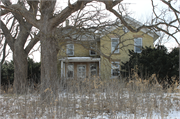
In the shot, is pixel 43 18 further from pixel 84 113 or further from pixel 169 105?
pixel 169 105

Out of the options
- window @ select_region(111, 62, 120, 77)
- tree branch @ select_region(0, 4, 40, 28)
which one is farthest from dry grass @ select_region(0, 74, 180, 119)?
tree branch @ select_region(0, 4, 40, 28)

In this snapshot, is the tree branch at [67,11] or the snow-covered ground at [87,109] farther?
the tree branch at [67,11]

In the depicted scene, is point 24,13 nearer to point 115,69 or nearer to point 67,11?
point 67,11

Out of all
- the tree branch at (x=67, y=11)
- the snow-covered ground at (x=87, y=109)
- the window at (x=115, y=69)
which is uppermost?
the tree branch at (x=67, y=11)

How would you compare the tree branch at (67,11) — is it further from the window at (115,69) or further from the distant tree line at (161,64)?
the distant tree line at (161,64)

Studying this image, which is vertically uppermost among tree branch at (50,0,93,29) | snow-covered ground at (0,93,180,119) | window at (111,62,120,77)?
tree branch at (50,0,93,29)

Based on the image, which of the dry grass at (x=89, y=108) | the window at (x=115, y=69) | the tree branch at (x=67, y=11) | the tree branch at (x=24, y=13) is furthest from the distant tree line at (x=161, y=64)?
the tree branch at (x=24, y=13)

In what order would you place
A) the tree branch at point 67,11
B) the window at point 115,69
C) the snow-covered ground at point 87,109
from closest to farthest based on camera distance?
the snow-covered ground at point 87,109
the tree branch at point 67,11
the window at point 115,69

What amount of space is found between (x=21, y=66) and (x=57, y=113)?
303 inches

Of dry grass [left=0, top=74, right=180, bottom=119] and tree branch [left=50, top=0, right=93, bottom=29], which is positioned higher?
tree branch [left=50, top=0, right=93, bottom=29]

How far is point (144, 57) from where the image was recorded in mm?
12711

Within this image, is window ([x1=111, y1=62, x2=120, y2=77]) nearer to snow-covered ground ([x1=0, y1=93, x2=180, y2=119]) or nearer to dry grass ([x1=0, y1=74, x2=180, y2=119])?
dry grass ([x1=0, y1=74, x2=180, y2=119])

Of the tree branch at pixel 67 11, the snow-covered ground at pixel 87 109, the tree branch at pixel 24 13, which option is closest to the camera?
the snow-covered ground at pixel 87 109

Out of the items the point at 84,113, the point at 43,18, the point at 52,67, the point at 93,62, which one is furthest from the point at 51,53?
the point at 93,62
